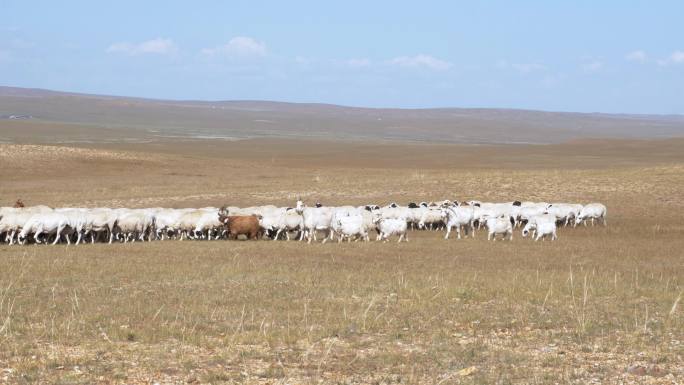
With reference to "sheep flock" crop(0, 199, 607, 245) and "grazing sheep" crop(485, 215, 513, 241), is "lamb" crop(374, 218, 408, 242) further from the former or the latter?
"grazing sheep" crop(485, 215, 513, 241)

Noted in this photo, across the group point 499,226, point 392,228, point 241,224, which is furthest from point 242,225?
point 499,226

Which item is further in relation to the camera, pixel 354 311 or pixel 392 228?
pixel 392 228

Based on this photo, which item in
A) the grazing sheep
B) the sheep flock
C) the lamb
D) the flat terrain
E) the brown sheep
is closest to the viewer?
the flat terrain

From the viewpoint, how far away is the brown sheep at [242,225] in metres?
25.8

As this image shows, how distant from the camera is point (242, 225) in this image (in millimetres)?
25891

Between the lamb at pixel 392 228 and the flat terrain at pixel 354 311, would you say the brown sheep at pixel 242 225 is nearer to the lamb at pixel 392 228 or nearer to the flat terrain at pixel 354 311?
the flat terrain at pixel 354 311

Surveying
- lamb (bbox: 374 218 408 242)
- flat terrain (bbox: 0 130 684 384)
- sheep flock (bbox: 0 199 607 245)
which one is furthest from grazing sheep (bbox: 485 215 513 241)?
lamb (bbox: 374 218 408 242)

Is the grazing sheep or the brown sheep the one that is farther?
the brown sheep

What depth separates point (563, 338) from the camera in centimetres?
1119

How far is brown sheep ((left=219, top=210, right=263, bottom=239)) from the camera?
2584 cm

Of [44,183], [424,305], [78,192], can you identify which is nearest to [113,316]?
[424,305]

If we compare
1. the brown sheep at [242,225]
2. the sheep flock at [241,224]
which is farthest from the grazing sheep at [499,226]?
the brown sheep at [242,225]

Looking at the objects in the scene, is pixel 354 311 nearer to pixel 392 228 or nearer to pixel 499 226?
pixel 392 228

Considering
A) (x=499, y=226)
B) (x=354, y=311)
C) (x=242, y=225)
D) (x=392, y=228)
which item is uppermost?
(x=354, y=311)
